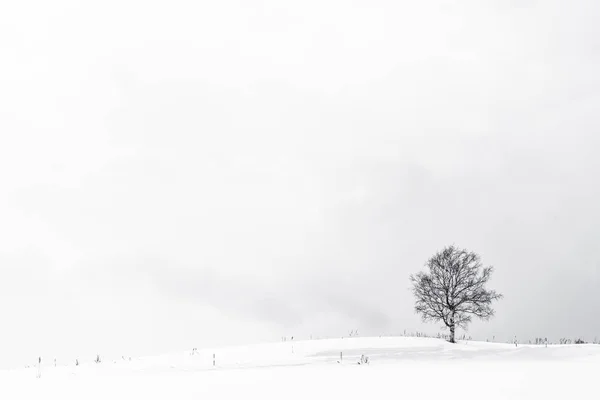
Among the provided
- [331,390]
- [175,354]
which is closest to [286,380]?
[331,390]

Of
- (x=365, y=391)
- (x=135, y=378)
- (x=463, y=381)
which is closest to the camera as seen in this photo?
(x=365, y=391)

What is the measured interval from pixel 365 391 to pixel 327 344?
18.3m

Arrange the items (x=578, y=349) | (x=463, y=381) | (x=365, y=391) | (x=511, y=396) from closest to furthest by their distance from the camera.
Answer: (x=511, y=396), (x=365, y=391), (x=463, y=381), (x=578, y=349)

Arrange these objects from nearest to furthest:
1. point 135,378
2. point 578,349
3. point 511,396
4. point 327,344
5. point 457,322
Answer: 1. point 511,396
2. point 135,378
3. point 578,349
4. point 327,344
5. point 457,322

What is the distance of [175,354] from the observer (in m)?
24.6

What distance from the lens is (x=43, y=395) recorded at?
11.6m

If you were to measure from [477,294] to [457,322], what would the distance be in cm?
276

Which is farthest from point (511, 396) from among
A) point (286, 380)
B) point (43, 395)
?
point (43, 395)

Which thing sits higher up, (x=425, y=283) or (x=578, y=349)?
(x=425, y=283)

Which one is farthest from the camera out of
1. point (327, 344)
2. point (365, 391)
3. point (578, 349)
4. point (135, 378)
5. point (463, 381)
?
point (327, 344)

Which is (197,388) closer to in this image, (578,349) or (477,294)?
(578,349)

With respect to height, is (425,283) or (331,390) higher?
(425,283)

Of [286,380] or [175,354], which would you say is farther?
[175,354]

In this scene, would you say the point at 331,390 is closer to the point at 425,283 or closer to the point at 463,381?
the point at 463,381
